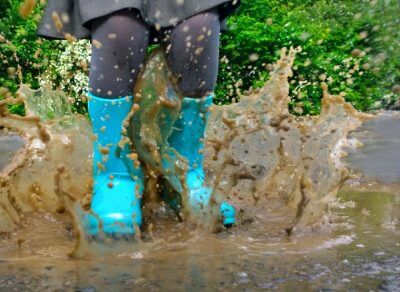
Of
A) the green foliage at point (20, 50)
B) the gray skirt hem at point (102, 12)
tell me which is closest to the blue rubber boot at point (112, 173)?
the gray skirt hem at point (102, 12)

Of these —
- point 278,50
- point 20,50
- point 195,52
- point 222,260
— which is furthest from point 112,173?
point 278,50

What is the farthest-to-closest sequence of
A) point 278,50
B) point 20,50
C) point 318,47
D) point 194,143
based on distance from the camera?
point 318,47 < point 278,50 < point 20,50 < point 194,143

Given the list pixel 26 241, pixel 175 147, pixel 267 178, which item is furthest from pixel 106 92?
pixel 267 178

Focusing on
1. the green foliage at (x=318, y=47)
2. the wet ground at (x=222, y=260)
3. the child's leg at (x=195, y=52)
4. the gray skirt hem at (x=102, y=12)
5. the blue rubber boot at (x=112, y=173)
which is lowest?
the wet ground at (x=222, y=260)

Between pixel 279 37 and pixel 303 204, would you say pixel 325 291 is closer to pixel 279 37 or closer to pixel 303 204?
pixel 303 204

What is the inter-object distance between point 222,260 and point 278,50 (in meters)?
5.88

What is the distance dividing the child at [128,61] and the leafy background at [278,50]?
3.83 m

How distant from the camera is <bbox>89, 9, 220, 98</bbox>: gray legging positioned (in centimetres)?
194

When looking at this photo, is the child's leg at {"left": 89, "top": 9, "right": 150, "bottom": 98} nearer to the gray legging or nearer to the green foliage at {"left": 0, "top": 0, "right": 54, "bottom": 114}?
the gray legging

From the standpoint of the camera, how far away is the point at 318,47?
782 centimetres

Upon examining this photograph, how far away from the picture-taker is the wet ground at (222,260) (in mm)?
1455

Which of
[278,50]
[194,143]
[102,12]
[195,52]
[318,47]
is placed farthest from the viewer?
[318,47]

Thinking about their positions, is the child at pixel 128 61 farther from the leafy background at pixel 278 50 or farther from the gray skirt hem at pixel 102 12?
Result: the leafy background at pixel 278 50

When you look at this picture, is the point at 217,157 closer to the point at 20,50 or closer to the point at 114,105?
the point at 114,105
